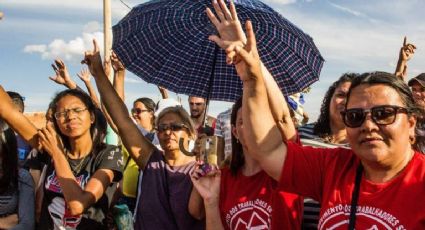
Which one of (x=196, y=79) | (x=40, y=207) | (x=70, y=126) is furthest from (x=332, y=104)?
(x=40, y=207)

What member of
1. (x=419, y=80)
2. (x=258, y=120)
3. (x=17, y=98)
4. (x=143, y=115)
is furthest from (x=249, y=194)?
(x=143, y=115)

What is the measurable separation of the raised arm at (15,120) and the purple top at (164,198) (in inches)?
31.3

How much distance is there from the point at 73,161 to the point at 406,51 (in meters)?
3.53

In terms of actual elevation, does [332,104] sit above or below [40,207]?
above

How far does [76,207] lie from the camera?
2.94m

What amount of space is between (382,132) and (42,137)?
81.5 inches

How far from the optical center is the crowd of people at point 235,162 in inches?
76.8

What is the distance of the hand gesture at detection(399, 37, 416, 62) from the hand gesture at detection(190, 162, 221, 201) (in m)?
3.15

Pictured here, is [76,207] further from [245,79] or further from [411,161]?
[411,161]

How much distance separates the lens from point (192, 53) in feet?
10.2

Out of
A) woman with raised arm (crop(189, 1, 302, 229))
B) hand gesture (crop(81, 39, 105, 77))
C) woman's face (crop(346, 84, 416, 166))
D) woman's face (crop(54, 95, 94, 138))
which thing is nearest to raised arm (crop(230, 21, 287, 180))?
woman with raised arm (crop(189, 1, 302, 229))

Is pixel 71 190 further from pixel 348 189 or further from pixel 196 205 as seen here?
pixel 348 189

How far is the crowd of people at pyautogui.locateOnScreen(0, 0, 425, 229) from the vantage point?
1.95m

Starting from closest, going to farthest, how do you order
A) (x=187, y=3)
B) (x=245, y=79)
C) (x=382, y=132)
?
(x=382, y=132), (x=245, y=79), (x=187, y=3)
